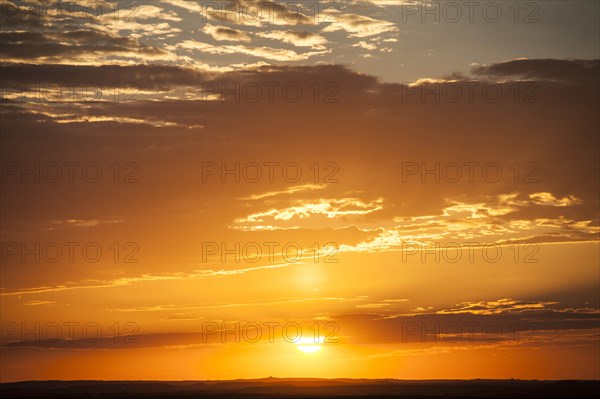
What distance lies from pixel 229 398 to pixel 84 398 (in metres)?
30.1

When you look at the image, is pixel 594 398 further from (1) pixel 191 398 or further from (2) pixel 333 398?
(1) pixel 191 398

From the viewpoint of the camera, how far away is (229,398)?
A: 447 feet

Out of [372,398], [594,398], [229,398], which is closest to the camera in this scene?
[594,398]

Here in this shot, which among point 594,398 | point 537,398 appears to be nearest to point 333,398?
point 537,398

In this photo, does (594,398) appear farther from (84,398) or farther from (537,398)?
(84,398)

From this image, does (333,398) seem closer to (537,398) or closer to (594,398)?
(537,398)

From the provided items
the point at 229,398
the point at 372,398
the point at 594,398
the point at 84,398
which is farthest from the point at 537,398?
the point at 84,398

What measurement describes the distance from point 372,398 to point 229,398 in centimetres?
2742

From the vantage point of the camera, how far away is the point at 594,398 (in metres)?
98.8

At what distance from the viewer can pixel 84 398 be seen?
113188 millimetres

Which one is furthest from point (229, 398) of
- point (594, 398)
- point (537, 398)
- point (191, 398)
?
point (594, 398)

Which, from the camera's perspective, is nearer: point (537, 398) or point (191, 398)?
point (537, 398)

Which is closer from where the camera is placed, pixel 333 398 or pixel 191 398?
pixel 333 398

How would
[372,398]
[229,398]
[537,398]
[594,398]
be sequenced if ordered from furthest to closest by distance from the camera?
[229,398] → [372,398] → [537,398] → [594,398]
